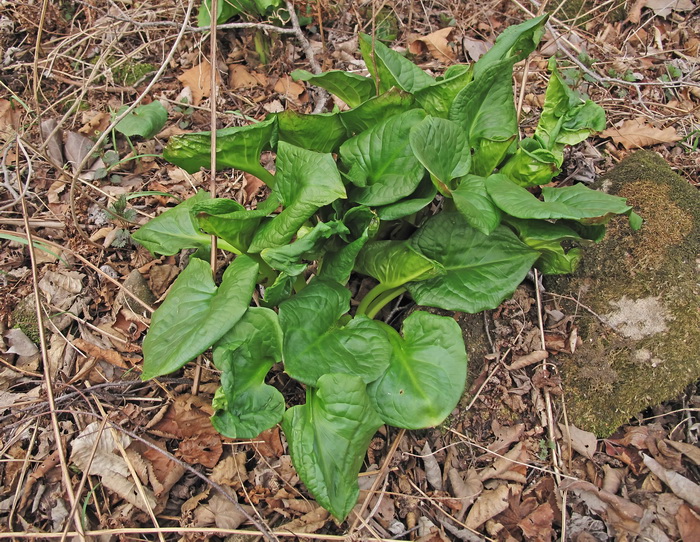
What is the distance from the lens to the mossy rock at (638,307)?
215cm

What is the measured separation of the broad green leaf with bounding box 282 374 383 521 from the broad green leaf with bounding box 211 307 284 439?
144mm

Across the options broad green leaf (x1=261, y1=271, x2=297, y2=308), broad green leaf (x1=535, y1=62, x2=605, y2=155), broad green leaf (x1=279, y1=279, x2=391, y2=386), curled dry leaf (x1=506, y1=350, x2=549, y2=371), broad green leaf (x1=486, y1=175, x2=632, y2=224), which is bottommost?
curled dry leaf (x1=506, y1=350, x2=549, y2=371)

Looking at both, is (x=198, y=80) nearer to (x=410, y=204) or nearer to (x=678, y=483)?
(x=410, y=204)

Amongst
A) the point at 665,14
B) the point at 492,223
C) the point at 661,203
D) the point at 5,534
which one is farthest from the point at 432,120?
the point at 665,14

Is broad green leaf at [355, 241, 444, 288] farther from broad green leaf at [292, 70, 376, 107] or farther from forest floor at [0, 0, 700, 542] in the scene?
broad green leaf at [292, 70, 376, 107]

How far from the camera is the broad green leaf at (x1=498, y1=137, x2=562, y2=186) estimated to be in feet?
6.36

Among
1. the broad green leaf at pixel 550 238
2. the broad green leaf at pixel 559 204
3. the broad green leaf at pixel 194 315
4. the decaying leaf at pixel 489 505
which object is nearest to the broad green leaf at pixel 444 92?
the broad green leaf at pixel 559 204

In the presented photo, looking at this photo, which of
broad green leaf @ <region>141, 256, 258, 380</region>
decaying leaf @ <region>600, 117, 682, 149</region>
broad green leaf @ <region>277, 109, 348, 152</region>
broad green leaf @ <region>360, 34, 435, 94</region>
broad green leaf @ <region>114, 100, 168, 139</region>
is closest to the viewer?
broad green leaf @ <region>141, 256, 258, 380</region>

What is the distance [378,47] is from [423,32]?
151 cm

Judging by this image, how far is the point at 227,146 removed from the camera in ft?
6.70

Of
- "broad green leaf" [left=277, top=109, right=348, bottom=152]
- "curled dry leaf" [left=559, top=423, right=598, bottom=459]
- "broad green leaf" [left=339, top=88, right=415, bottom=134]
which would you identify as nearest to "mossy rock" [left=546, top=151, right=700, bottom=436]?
"curled dry leaf" [left=559, top=423, right=598, bottom=459]

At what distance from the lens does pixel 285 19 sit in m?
3.19

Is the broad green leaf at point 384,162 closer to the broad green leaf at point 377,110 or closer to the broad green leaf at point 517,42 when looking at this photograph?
the broad green leaf at point 377,110

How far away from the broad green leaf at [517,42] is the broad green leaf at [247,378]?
1261 mm
